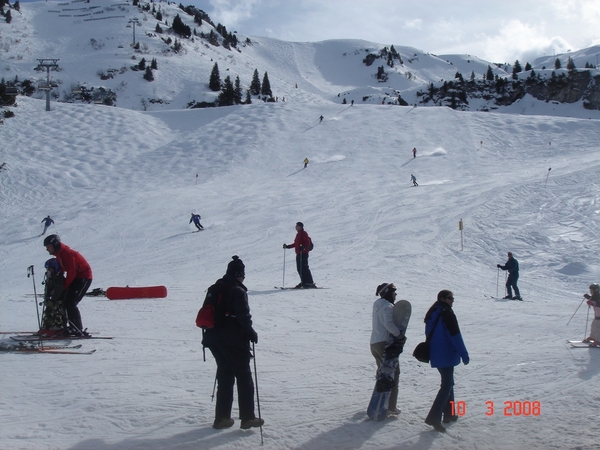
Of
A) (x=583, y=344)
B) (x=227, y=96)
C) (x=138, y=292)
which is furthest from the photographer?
(x=227, y=96)

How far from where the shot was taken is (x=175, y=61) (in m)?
88.5

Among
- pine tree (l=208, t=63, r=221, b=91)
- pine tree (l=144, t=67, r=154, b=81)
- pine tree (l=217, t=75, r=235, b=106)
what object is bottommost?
pine tree (l=217, t=75, r=235, b=106)

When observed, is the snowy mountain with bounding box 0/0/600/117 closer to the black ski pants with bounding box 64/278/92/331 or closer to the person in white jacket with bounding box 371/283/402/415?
the black ski pants with bounding box 64/278/92/331

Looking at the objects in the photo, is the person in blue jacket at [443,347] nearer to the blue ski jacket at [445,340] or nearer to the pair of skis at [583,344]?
the blue ski jacket at [445,340]

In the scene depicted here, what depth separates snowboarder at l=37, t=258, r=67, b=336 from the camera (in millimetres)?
8008

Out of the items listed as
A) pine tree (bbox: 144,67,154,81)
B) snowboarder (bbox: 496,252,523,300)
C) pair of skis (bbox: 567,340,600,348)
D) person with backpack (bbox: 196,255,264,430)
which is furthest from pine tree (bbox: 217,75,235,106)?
person with backpack (bbox: 196,255,264,430)

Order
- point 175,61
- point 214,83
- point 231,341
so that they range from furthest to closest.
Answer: point 175,61 → point 214,83 → point 231,341

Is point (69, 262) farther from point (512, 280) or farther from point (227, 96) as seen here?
point (227, 96)

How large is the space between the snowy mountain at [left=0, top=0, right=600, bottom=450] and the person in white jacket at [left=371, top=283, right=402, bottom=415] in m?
0.29

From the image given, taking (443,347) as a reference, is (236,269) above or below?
above

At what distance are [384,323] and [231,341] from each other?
4.96ft

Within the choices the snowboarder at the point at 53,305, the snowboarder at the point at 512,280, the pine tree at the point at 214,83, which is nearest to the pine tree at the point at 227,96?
the pine tree at the point at 214,83

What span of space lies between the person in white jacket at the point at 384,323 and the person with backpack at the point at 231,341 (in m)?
1.33
